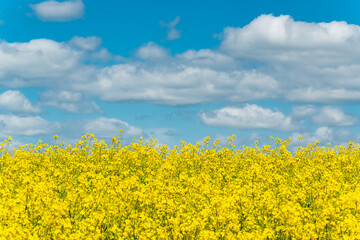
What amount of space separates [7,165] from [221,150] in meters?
11.2

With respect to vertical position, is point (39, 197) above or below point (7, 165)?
below

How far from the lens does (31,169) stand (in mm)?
22531

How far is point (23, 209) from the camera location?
13.2 metres

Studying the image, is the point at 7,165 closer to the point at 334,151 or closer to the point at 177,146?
the point at 177,146

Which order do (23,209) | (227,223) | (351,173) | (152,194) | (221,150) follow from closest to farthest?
(227,223)
(23,209)
(152,194)
(351,173)
(221,150)

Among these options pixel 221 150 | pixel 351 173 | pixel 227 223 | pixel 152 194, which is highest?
pixel 221 150

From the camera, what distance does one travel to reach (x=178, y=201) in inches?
591

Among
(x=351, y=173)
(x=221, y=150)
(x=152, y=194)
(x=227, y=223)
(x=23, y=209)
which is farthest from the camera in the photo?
(x=221, y=150)

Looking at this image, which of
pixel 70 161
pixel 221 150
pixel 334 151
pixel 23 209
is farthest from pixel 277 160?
pixel 23 209

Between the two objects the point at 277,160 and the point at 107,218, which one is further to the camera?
the point at 277,160

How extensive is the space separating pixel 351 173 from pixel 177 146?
9.23 m

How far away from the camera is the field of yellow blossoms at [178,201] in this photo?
1168cm

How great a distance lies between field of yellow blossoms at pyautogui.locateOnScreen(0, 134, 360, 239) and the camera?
11680mm

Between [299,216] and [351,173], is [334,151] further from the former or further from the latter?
[299,216]
